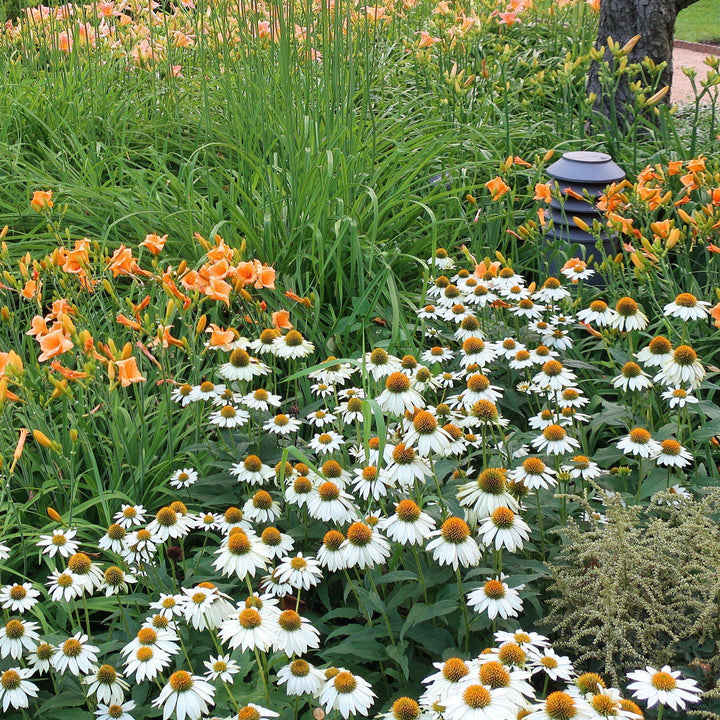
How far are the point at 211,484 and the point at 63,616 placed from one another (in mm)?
490

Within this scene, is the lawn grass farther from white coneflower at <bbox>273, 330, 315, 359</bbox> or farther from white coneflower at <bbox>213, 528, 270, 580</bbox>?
white coneflower at <bbox>213, 528, 270, 580</bbox>

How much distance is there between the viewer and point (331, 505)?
177cm

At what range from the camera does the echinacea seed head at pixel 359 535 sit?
1620 mm

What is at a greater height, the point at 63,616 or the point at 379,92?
the point at 379,92

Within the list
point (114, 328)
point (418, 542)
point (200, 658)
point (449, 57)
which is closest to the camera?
point (418, 542)

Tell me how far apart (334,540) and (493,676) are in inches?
18.9

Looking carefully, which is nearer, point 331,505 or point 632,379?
point 331,505

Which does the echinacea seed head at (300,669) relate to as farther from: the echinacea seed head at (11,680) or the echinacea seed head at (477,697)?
the echinacea seed head at (11,680)

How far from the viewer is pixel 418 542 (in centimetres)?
164

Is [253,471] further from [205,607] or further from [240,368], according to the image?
[205,607]

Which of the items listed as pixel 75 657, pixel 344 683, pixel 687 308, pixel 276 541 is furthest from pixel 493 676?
pixel 687 308

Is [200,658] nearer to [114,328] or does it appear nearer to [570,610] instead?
[570,610]

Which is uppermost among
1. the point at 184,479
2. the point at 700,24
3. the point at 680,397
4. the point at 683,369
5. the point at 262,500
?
the point at 700,24

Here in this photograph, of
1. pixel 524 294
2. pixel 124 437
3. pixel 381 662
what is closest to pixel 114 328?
pixel 124 437
